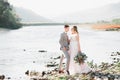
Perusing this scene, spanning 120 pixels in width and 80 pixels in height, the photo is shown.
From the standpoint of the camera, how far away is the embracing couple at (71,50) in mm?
24378

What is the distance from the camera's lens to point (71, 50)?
24.8m

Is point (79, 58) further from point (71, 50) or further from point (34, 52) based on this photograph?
point (34, 52)

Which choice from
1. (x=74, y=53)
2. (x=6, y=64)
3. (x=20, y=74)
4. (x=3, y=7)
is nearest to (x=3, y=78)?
(x=20, y=74)

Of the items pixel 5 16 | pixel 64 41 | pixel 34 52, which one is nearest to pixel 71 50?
pixel 64 41

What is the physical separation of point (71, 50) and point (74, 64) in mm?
856

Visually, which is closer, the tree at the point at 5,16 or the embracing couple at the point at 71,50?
the embracing couple at the point at 71,50

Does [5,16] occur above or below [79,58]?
below

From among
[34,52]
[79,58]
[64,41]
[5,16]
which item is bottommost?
[34,52]

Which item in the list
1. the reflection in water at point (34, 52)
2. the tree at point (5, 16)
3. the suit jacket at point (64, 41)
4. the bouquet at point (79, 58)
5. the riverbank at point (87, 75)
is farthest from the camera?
the tree at point (5, 16)

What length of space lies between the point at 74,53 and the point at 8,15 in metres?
110

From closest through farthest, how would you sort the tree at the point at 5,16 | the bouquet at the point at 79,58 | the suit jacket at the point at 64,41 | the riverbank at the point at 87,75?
the riverbank at the point at 87,75 → the bouquet at the point at 79,58 → the suit jacket at the point at 64,41 → the tree at the point at 5,16

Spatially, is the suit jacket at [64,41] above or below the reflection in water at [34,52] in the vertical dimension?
above

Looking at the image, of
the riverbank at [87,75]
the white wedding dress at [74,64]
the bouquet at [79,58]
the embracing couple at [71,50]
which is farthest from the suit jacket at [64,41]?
Answer: the riverbank at [87,75]

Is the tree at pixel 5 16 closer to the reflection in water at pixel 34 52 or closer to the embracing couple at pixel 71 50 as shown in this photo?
the reflection in water at pixel 34 52
